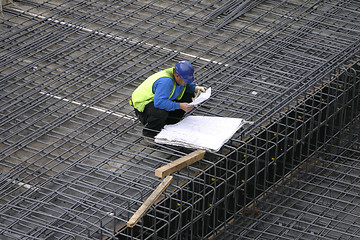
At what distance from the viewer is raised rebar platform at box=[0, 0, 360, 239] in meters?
11.3

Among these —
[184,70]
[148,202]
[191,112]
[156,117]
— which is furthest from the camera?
[191,112]

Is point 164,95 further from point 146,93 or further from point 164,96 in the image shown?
point 146,93

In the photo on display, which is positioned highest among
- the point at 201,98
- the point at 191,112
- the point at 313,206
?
the point at 201,98

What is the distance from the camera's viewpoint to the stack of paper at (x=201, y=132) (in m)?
11.9

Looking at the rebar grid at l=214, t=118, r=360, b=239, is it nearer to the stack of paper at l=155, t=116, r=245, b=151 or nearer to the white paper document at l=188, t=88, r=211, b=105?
the stack of paper at l=155, t=116, r=245, b=151

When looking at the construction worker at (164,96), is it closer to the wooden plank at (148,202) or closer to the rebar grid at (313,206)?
the wooden plank at (148,202)

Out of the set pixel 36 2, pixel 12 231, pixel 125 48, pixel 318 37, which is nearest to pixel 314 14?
pixel 318 37

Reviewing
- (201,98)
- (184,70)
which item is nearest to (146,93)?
(184,70)

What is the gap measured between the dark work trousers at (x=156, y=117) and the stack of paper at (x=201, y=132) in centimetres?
12

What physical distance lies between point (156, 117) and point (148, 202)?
1.91 meters

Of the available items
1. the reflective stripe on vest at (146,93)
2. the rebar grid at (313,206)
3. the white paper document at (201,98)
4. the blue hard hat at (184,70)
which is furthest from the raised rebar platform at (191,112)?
the blue hard hat at (184,70)

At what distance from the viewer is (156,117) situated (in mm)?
12055

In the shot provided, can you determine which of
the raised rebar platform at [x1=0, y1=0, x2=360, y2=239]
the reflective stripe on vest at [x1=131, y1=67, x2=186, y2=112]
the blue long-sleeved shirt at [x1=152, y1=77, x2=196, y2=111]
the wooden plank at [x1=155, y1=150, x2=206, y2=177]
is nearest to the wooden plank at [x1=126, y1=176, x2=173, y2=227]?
the wooden plank at [x1=155, y1=150, x2=206, y2=177]

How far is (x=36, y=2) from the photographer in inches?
666
